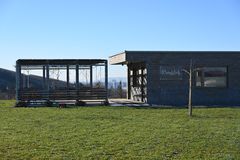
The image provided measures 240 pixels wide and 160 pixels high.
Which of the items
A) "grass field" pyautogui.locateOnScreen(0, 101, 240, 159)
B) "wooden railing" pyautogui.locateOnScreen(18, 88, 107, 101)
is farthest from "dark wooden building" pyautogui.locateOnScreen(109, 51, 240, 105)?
"grass field" pyautogui.locateOnScreen(0, 101, 240, 159)

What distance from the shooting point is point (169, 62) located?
100ft

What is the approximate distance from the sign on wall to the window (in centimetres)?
129

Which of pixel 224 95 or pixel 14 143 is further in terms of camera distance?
pixel 224 95

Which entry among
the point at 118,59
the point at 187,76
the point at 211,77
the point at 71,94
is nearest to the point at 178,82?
the point at 187,76

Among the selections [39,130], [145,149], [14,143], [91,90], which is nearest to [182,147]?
[145,149]

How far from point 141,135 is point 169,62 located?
57.8 feet

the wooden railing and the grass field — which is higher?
the wooden railing

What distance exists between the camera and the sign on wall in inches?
1205

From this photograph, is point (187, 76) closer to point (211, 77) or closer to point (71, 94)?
point (211, 77)

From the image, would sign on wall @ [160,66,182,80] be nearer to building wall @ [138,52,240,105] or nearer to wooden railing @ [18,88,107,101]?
building wall @ [138,52,240,105]

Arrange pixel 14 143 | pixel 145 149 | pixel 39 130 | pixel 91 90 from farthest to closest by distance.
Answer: pixel 91 90, pixel 39 130, pixel 14 143, pixel 145 149

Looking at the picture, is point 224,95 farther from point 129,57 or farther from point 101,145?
point 101,145

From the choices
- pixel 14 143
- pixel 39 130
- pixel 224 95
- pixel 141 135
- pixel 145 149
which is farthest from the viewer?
pixel 224 95

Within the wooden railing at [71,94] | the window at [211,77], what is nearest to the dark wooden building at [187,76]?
the window at [211,77]
